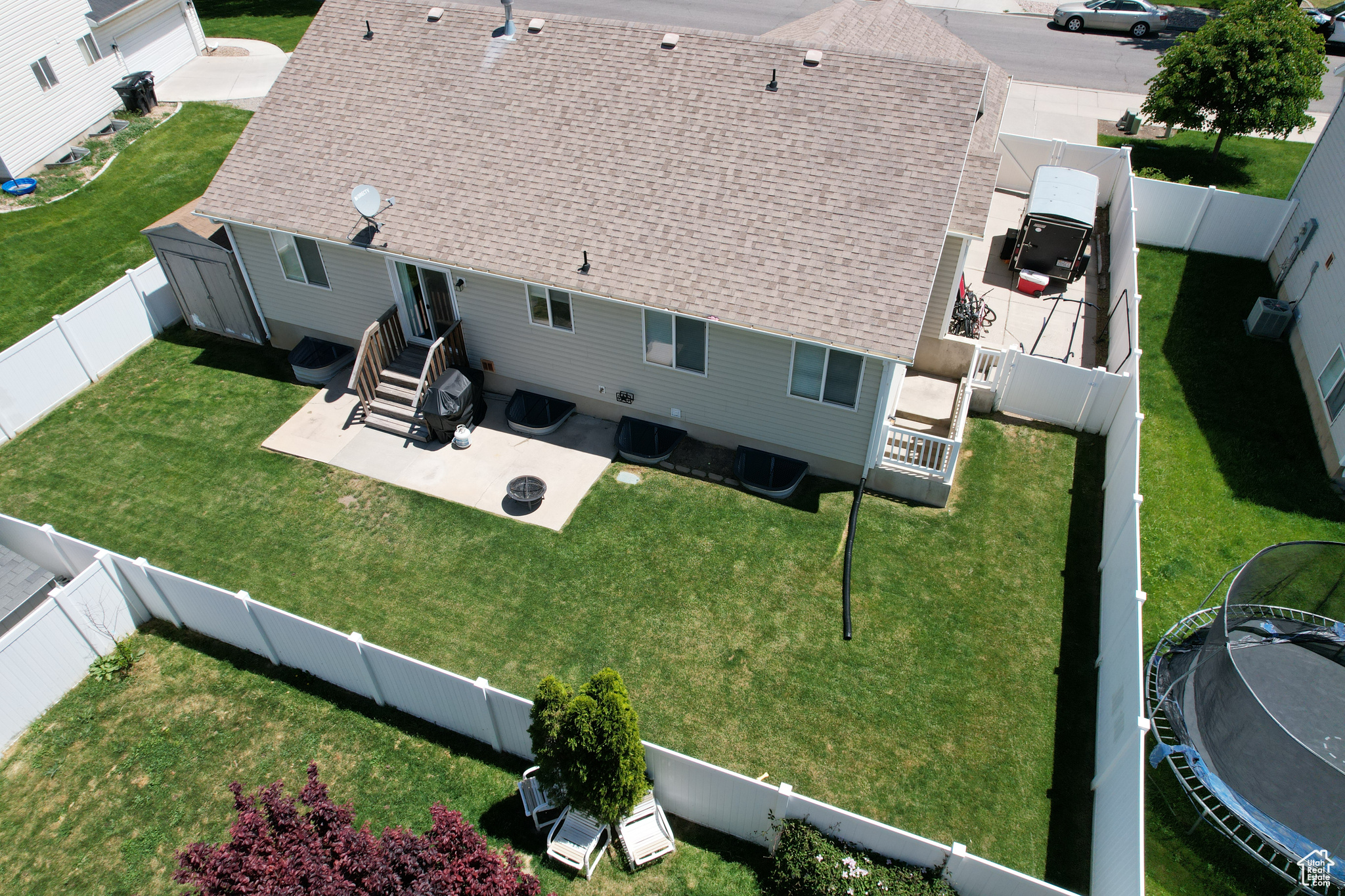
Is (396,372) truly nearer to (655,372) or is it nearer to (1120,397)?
(655,372)

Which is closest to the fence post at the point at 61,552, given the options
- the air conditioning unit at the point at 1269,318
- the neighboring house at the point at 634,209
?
the neighboring house at the point at 634,209

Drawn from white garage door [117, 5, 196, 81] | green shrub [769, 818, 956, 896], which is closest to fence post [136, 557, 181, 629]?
green shrub [769, 818, 956, 896]

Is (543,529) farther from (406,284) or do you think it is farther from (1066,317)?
(1066,317)

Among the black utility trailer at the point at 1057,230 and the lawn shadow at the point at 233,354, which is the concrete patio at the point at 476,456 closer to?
the lawn shadow at the point at 233,354

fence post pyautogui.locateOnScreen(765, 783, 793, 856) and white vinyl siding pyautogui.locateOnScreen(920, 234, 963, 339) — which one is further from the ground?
white vinyl siding pyautogui.locateOnScreen(920, 234, 963, 339)

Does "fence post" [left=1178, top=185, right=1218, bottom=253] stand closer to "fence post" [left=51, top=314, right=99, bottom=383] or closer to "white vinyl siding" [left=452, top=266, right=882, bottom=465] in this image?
"white vinyl siding" [left=452, top=266, right=882, bottom=465]
